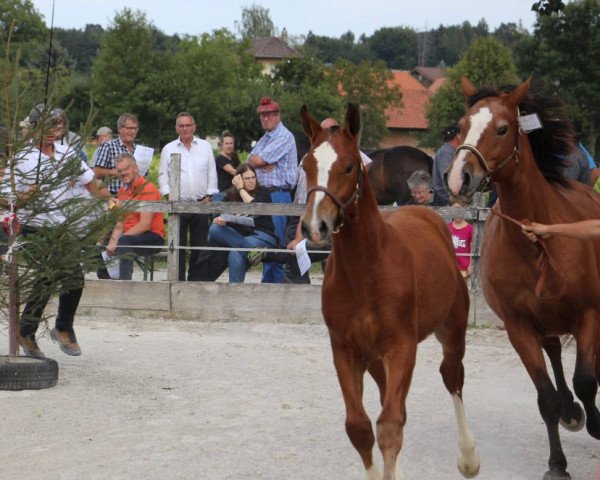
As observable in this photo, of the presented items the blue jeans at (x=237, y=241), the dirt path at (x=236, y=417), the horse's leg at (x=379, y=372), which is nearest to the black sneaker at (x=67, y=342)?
the dirt path at (x=236, y=417)

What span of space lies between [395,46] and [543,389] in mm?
177061

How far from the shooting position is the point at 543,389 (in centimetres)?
615

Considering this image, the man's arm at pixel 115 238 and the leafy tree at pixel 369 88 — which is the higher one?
the leafy tree at pixel 369 88

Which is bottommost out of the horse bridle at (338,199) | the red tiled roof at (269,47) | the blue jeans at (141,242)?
the blue jeans at (141,242)

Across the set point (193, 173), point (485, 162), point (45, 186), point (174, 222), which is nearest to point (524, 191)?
point (485, 162)

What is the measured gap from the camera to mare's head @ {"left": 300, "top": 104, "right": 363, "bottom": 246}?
484 centimetres

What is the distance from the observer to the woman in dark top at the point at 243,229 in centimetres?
1231

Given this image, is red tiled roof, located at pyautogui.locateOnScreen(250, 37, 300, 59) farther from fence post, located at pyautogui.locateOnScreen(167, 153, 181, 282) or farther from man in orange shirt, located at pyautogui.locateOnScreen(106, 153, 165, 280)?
fence post, located at pyautogui.locateOnScreen(167, 153, 181, 282)

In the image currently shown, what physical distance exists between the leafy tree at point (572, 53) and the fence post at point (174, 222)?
3414 centimetres

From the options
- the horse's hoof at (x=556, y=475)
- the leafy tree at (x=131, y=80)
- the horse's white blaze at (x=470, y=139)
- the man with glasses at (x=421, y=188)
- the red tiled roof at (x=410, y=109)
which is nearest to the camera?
the horse's white blaze at (x=470, y=139)

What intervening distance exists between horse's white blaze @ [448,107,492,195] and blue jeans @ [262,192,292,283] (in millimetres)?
6567

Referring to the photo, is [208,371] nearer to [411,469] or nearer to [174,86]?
[411,469]

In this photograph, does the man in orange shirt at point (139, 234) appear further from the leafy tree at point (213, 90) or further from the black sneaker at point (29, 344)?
the leafy tree at point (213, 90)

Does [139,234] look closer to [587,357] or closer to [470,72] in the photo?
[587,357]
